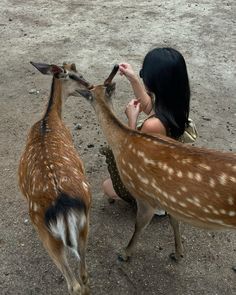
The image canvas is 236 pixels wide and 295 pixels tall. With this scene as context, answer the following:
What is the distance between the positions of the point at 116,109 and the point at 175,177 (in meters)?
2.33

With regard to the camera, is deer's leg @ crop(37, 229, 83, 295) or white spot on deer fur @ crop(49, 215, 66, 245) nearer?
white spot on deer fur @ crop(49, 215, 66, 245)

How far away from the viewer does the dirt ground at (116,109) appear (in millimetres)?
3209

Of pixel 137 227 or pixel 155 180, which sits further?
pixel 137 227

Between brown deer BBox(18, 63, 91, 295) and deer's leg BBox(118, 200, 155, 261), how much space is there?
424mm

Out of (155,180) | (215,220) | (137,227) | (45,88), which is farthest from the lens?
(45,88)

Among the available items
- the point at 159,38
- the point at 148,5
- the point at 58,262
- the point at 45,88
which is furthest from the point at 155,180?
the point at 148,5

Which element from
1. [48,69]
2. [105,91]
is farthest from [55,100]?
[105,91]

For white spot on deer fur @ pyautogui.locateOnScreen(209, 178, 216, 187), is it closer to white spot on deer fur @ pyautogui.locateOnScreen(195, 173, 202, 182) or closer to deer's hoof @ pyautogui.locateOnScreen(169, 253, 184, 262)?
white spot on deer fur @ pyautogui.locateOnScreen(195, 173, 202, 182)

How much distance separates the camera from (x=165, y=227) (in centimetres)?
358

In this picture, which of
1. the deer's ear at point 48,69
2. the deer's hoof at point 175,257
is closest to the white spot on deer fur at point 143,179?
the deer's hoof at point 175,257

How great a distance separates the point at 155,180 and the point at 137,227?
A: 524 mm

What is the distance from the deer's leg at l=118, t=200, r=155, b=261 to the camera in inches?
122

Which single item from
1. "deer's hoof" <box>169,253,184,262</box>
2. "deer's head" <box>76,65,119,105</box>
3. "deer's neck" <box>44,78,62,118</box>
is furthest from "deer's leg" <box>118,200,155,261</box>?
"deer's neck" <box>44,78,62,118</box>

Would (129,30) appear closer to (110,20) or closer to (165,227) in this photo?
(110,20)
